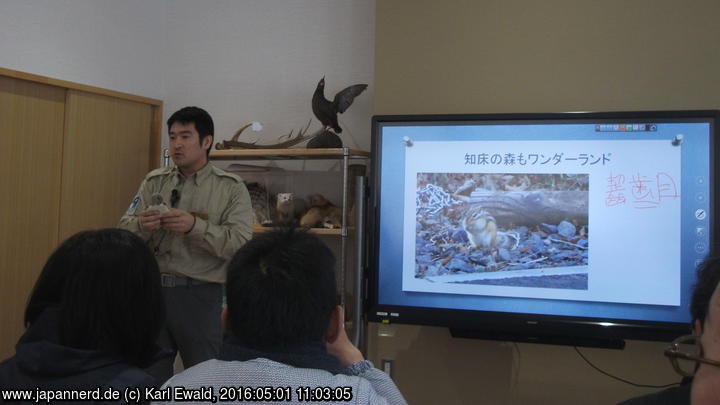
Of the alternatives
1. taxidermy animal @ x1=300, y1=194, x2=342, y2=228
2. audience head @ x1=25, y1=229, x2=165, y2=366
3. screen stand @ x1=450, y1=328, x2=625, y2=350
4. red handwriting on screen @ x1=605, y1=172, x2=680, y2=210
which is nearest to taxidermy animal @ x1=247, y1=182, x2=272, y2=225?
taxidermy animal @ x1=300, y1=194, x2=342, y2=228

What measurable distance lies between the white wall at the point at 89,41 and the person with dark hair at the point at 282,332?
2368 millimetres

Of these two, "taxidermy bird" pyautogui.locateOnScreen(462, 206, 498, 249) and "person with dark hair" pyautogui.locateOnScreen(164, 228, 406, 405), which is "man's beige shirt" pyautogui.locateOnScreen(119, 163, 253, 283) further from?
"person with dark hair" pyautogui.locateOnScreen(164, 228, 406, 405)

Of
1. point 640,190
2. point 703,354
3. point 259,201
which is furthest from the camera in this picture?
point 259,201

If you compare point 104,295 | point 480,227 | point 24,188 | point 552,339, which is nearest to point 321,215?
point 480,227

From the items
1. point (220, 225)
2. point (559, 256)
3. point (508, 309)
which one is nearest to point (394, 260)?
point (508, 309)

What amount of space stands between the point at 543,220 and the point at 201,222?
1.34 meters

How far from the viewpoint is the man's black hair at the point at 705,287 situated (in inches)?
38.8

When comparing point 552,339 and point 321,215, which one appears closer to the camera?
point 552,339

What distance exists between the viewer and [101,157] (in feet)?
10.4

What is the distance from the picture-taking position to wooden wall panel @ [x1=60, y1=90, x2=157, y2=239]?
2.98 meters

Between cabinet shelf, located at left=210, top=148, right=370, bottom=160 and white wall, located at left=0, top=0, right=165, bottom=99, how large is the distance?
0.80 m

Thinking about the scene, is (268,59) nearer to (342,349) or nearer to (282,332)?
(342,349)

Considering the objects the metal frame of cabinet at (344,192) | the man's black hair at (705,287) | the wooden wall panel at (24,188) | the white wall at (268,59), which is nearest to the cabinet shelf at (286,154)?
the metal frame of cabinet at (344,192)

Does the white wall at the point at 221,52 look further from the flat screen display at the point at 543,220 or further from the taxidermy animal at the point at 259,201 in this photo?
the flat screen display at the point at 543,220
